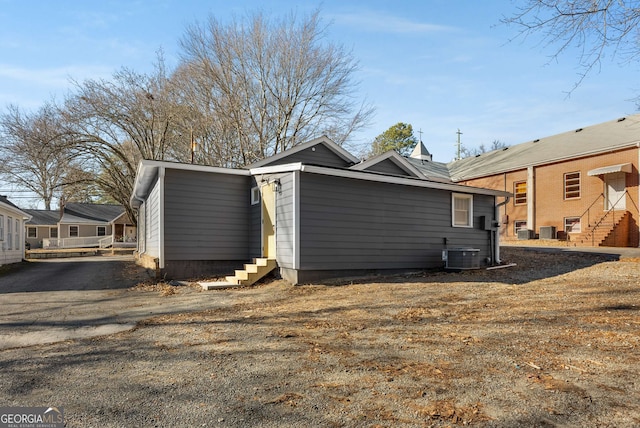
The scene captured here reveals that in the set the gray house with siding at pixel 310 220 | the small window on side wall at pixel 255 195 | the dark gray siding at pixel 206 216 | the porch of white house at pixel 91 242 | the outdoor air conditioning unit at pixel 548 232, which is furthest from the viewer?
the porch of white house at pixel 91 242

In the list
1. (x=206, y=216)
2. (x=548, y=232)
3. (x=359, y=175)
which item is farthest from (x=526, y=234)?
(x=206, y=216)

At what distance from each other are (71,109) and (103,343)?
21.4 m

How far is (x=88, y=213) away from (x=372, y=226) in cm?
3862

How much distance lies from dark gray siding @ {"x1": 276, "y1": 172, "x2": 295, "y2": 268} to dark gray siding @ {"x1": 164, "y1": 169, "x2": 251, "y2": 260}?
84.4 inches

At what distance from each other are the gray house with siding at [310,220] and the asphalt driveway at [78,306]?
1772 millimetres

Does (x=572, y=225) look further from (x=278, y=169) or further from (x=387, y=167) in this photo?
(x=278, y=169)

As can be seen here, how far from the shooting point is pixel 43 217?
38062 millimetres

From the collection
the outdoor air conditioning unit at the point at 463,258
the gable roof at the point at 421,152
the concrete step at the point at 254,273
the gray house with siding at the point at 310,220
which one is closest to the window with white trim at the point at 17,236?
the gray house with siding at the point at 310,220

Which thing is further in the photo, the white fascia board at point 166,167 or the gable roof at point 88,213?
the gable roof at point 88,213

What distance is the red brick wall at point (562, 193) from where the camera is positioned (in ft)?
59.7

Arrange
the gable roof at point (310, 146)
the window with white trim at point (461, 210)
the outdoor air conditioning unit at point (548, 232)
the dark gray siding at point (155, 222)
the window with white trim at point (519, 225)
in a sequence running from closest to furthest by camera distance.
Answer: the dark gray siding at point (155, 222)
the window with white trim at point (461, 210)
the gable roof at point (310, 146)
the outdoor air conditioning unit at point (548, 232)
the window with white trim at point (519, 225)

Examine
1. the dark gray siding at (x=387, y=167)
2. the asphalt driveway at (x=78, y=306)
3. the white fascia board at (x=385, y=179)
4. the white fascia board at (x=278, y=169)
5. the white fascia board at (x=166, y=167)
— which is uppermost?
the dark gray siding at (x=387, y=167)

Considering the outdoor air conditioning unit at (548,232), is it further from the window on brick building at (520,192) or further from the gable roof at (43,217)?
the gable roof at (43,217)

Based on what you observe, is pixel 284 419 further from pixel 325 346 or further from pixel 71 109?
pixel 71 109
